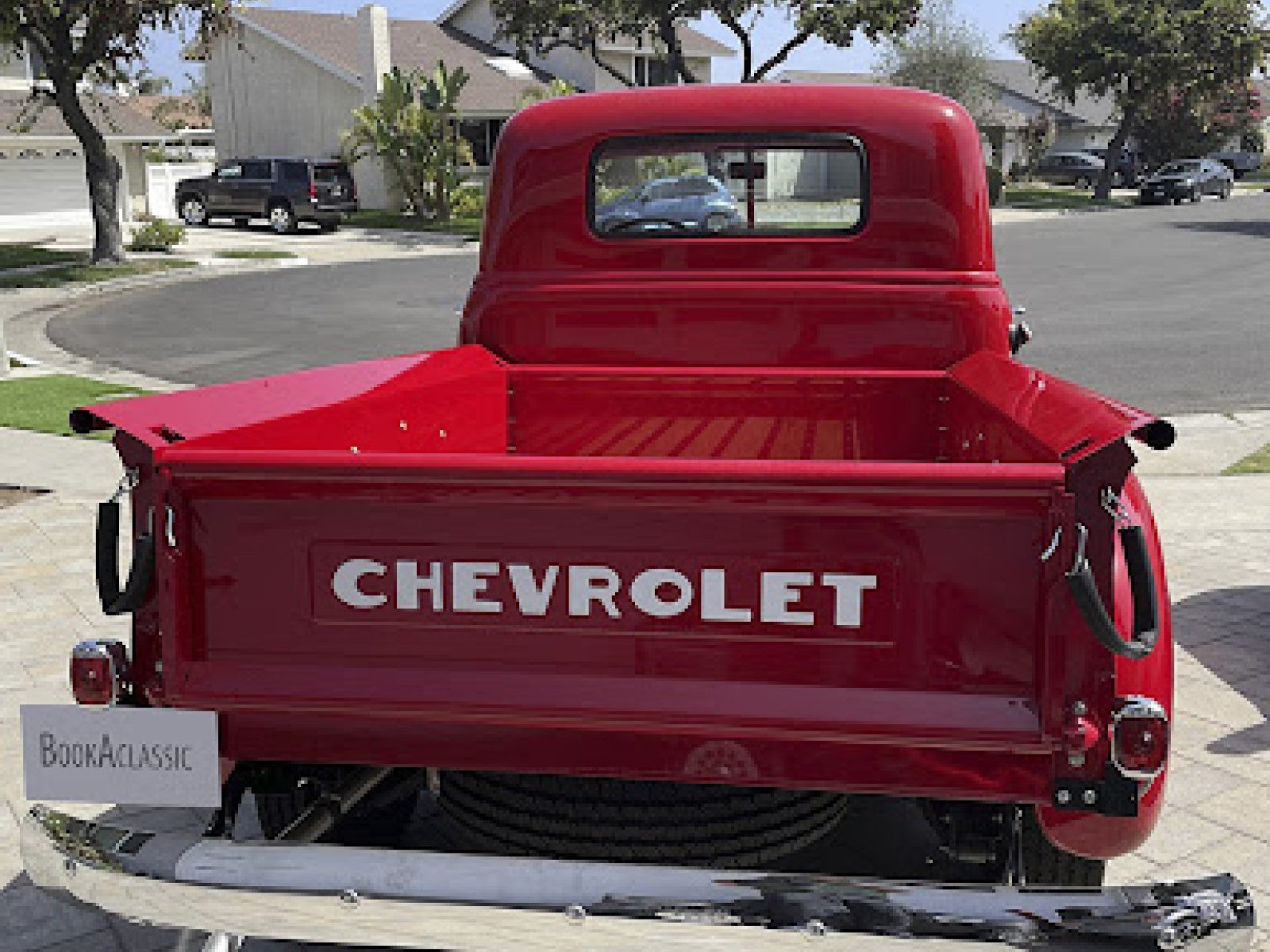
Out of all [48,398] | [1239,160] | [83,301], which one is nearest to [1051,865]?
[48,398]

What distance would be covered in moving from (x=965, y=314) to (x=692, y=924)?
256cm

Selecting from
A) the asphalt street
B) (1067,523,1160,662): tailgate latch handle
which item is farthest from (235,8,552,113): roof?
(1067,523,1160,662): tailgate latch handle

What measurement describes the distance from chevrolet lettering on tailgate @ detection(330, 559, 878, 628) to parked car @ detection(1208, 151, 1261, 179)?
57.9 m

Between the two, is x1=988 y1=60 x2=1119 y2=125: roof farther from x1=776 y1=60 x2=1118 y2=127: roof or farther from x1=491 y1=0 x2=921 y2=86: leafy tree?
x1=491 y1=0 x2=921 y2=86: leafy tree

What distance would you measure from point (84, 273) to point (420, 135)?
34.1 feet

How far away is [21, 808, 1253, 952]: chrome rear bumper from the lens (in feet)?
6.76

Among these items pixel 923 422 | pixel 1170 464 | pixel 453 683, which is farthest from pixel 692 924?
pixel 1170 464

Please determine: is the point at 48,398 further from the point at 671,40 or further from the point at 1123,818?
the point at 671,40

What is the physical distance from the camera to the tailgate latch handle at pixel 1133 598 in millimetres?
2023

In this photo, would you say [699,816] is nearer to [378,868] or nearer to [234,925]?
[378,868]

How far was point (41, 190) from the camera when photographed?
30.1 m

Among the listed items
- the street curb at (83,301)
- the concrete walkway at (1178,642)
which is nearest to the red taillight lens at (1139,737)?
the concrete walkway at (1178,642)

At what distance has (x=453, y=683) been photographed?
2.31 m

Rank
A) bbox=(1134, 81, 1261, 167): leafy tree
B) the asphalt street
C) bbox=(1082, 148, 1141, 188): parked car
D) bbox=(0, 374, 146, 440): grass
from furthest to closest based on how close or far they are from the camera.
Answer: bbox=(1082, 148, 1141, 188): parked car → bbox=(1134, 81, 1261, 167): leafy tree → the asphalt street → bbox=(0, 374, 146, 440): grass
